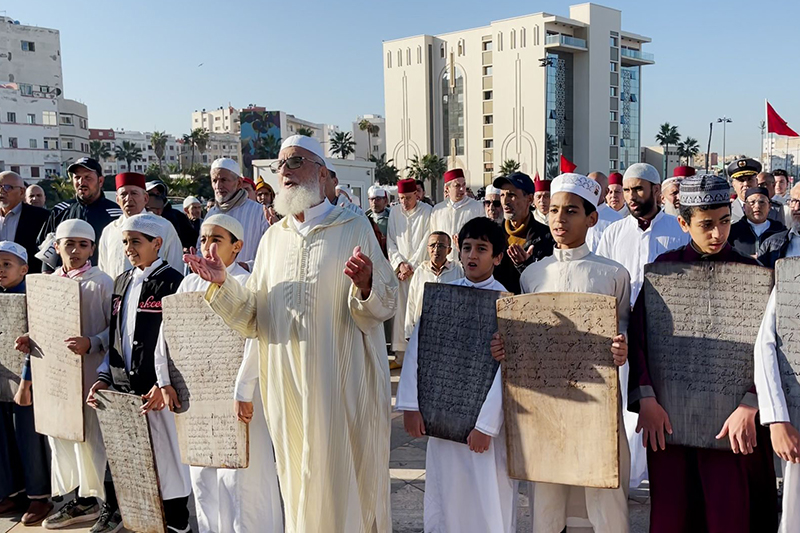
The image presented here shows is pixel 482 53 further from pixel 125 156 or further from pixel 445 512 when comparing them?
pixel 445 512

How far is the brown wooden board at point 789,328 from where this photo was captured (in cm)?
260

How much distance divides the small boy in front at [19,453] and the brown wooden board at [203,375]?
1.43 meters

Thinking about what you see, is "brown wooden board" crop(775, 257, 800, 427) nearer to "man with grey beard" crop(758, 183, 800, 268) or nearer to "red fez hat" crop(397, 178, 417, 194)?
"man with grey beard" crop(758, 183, 800, 268)

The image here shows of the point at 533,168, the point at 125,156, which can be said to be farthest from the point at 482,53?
the point at 125,156

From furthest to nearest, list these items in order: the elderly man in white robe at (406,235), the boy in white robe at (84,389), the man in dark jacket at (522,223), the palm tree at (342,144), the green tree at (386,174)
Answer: the palm tree at (342,144) → the green tree at (386,174) → the elderly man in white robe at (406,235) → the man in dark jacket at (522,223) → the boy in white robe at (84,389)

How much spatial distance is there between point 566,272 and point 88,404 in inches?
110

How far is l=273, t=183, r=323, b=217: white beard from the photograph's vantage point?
10.8ft

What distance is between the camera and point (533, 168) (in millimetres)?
64375

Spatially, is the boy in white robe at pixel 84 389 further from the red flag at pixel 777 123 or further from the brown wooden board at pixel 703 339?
the red flag at pixel 777 123

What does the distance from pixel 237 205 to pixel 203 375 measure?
2.81 meters

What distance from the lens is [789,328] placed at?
2.62 meters

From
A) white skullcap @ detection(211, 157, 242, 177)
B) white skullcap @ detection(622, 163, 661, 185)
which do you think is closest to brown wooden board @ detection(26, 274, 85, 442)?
white skullcap @ detection(211, 157, 242, 177)

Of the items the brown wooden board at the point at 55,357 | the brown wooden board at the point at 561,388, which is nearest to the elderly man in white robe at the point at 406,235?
the brown wooden board at the point at 55,357

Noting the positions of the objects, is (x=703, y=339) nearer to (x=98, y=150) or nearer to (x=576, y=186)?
(x=576, y=186)
